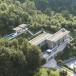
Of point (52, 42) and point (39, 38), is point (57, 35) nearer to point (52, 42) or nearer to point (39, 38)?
point (52, 42)

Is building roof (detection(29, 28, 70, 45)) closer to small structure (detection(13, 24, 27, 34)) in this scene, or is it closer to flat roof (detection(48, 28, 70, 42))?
flat roof (detection(48, 28, 70, 42))

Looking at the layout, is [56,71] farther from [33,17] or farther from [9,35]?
[33,17]

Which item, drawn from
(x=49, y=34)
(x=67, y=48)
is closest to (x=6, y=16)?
(x=49, y=34)

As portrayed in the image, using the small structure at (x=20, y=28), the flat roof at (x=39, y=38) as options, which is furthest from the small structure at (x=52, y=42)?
the small structure at (x=20, y=28)

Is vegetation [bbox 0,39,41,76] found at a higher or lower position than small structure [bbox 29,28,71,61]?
higher

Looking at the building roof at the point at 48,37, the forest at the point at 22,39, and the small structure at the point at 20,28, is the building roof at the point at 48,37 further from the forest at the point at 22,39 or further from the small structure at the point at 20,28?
the small structure at the point at 20,28

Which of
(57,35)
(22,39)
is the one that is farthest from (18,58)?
(57,35)

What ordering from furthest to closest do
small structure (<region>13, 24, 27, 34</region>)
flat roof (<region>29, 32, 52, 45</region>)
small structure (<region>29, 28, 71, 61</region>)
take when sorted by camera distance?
small structure (<region>13, 24, 27, 34</region>) < flat roof (<region>29, 32, 52, 45</region>) < small structure (<region>29, 28, 71, 61</region>)

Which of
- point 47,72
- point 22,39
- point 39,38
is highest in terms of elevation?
point 22,39

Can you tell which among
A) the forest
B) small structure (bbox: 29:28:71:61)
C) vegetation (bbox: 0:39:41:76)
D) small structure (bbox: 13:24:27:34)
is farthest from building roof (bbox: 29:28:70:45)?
vegetation (bbox: 0:39:41:76)
